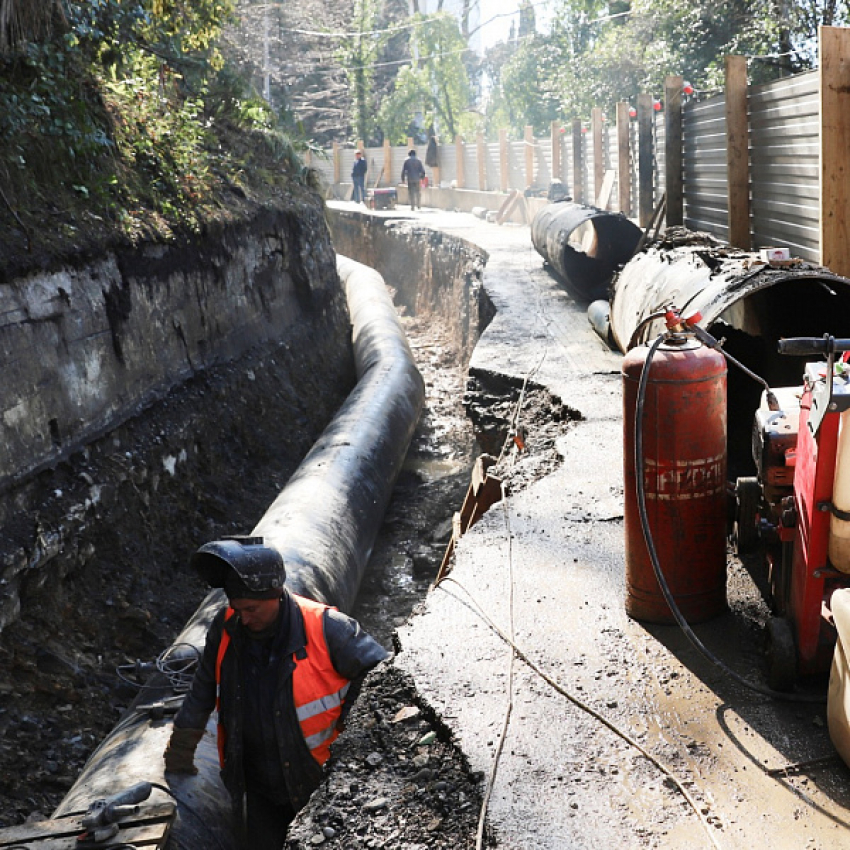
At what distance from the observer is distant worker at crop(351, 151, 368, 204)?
30.7 meters

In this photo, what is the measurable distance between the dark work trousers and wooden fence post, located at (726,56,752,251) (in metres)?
7.27

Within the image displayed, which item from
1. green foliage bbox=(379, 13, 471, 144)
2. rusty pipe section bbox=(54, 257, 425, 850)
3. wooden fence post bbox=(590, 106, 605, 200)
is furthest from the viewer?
green foliage bbox=(379, 13, 471, 144)

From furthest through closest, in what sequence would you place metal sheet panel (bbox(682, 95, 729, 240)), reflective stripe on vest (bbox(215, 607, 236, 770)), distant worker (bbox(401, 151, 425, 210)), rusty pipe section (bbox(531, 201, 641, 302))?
1. distant worker (bbox(401, 151, 425, 210))
2. rusty pipe section (bbox(531, 201, 641, 302))
3. metal sheet panel (bbox(682, 95, 729, 240))
4. reflective stripe on vest (bbox(215, 607, 236, 770))

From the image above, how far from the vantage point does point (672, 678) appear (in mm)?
3834

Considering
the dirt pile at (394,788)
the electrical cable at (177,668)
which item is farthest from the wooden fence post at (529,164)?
the dirt pile at (394,788)

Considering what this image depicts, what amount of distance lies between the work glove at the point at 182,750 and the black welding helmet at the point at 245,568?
719mm

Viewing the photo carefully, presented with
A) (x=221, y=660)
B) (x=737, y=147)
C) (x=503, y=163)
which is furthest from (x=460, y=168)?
(x=221, y=660)

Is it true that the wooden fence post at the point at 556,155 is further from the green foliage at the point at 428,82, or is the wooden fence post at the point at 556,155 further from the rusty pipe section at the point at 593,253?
the green foliage at the point at 428,82

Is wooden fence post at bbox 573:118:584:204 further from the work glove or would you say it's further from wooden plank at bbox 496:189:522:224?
the work glove

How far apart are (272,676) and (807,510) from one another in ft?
→ 6.57

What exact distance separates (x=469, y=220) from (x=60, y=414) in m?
20.7

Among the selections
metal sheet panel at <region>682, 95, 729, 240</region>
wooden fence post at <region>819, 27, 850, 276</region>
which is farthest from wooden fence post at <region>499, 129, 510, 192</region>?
Answer: wooden fence post at <region>819, 27, 850, 276</region>

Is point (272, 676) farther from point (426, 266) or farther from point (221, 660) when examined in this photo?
point (426, 266)

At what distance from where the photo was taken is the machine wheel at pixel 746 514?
15.6 ft
